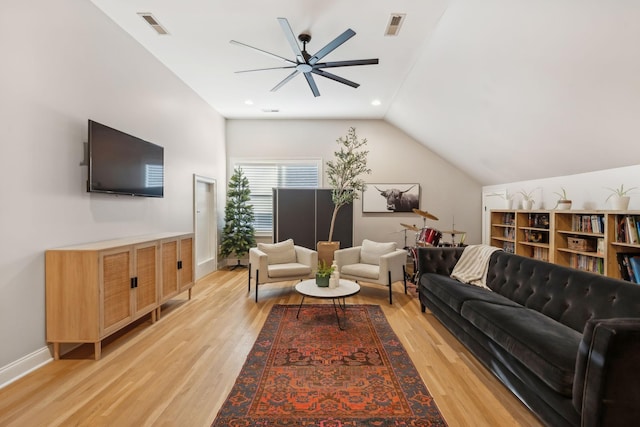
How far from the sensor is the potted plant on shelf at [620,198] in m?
3.30

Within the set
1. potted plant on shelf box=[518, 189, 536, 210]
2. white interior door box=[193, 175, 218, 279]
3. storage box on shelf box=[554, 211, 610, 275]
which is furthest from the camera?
white interior door box=[193, 175, 218, 279]

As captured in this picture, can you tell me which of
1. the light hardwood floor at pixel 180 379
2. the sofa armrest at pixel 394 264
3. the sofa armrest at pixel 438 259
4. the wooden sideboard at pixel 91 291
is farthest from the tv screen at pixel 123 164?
the sofa armrest at pixel 438 259

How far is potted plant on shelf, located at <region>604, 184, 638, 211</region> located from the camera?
10.8ft

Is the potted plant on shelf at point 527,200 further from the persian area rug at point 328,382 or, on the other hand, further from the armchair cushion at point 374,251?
the persian area rug at point 328,382

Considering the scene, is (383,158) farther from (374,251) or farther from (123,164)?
(123,164)

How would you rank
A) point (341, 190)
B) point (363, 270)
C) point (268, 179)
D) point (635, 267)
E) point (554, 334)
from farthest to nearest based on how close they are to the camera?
1. point (268, 179)
2. point (341, 190)
3. point (363, 270)
4. point (635, 267)
5. point (554, 334)

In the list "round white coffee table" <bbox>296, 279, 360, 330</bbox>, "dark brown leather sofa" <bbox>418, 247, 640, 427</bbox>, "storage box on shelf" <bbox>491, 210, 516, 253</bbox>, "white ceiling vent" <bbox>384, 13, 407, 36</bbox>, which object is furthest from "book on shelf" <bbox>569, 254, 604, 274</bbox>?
"white ceiling vent" <bbox>384, 13, 407, 36</bbox>

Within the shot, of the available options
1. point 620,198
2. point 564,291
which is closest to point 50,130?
point 564,291

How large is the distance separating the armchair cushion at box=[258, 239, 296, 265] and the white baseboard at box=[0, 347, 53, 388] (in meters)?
2.62

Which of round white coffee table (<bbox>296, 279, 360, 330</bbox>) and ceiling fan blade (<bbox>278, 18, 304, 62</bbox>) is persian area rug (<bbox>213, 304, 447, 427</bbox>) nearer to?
round white coffee table (<bbox>296, 279, 360, 330</bbox>)

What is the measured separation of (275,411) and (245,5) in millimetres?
3441

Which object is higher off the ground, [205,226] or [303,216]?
[303,216]

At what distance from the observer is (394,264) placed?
176 inches

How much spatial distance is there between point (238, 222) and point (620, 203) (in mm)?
5788
